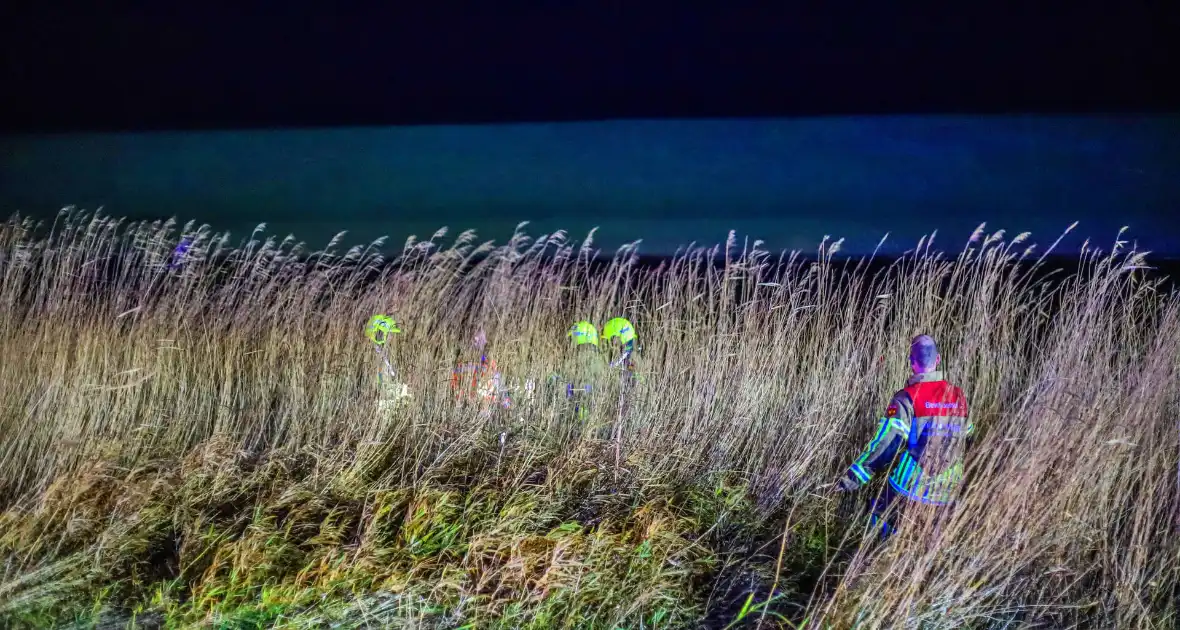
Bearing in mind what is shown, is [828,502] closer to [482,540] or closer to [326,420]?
[482,540]

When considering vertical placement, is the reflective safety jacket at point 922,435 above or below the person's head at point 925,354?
below

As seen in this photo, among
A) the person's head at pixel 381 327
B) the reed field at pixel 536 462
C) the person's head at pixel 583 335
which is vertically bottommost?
the reed field at pixel 536 462

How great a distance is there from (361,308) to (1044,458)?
3589 millimetres

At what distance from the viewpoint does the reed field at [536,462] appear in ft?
9.38

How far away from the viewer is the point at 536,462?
3.84m

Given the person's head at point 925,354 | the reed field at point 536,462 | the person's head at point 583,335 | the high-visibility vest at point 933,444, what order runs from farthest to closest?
1. the person's head at point 583,335
2. the person's head at point 925,354
3. the high-visibility vest at point 933,444
4. the reed field at point 536,462

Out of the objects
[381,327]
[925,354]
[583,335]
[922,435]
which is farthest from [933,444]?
→ [381,327]

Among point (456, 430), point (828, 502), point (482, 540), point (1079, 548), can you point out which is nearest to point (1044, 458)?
point (1079, 548)

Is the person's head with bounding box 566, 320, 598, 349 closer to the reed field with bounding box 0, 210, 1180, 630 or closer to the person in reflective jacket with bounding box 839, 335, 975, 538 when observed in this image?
the reed field with bounding box 0, 210, 1180, 630

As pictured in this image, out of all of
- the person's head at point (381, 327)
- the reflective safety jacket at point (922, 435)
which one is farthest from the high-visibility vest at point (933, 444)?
the person's head at point (381, 327)

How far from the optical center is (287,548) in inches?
123

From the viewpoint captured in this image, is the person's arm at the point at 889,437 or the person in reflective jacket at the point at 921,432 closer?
the person in reflective jacket at the point at 921,432

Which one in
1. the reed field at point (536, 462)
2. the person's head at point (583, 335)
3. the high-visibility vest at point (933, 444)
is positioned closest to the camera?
the reed field at point (536, 462)

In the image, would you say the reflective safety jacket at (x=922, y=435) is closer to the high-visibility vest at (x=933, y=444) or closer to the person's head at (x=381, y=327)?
the high-visibility vest at (x=933, y=444)
